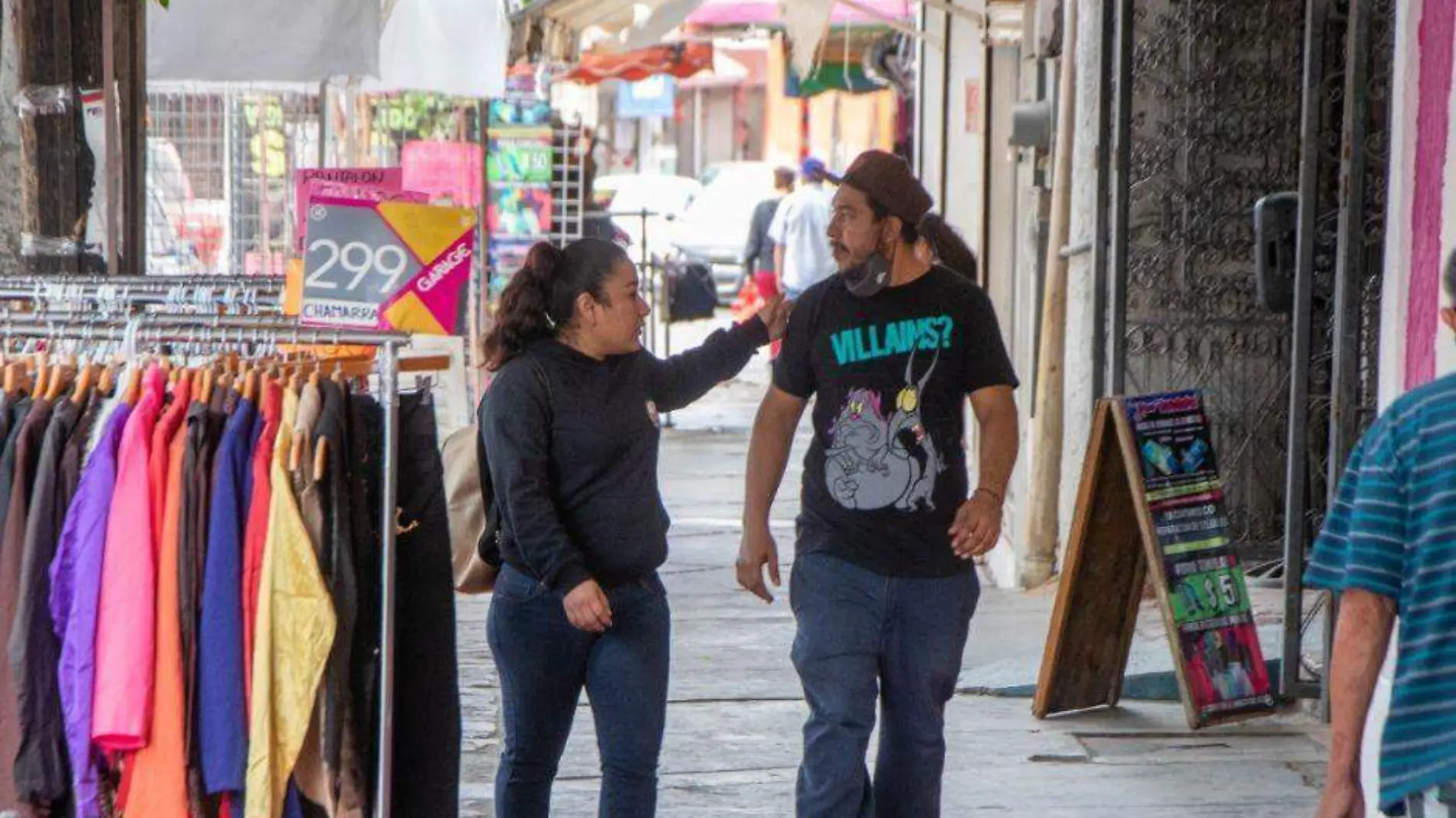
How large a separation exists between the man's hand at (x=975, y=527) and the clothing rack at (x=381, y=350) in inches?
56.4

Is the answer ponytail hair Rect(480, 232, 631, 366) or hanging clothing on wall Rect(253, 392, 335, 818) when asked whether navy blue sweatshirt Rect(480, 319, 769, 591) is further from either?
hanging clothing on wall Rect(253, 392, 335, 818)

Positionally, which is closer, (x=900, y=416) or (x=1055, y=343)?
(x=900, y=416)

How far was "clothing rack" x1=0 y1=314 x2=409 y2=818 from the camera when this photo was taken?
459 centimetres

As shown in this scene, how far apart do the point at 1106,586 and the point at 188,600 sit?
4090 millimetres

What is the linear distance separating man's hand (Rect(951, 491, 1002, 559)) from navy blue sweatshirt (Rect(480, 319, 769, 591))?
28.2 inches

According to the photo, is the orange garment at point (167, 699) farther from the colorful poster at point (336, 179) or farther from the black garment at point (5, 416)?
the colorful poster at point (336, 179)

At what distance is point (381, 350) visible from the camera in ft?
15.3

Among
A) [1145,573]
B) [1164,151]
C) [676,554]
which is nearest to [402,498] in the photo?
[1145,573]

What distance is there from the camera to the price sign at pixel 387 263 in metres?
5.79

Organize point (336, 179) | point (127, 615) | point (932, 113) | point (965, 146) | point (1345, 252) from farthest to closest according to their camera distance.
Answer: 1. point (932, 113)
2. point (965, 146)
3. point (336, 179)
4. point (1345, 252)
5. point (127, 615)

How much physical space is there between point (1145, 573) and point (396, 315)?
297 centimetres

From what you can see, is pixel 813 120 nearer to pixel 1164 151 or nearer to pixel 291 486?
pixel 1164 151

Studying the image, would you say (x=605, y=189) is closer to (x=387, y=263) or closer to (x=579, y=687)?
(x=387, y=263)

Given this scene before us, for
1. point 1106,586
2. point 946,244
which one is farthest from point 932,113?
point 946,244
